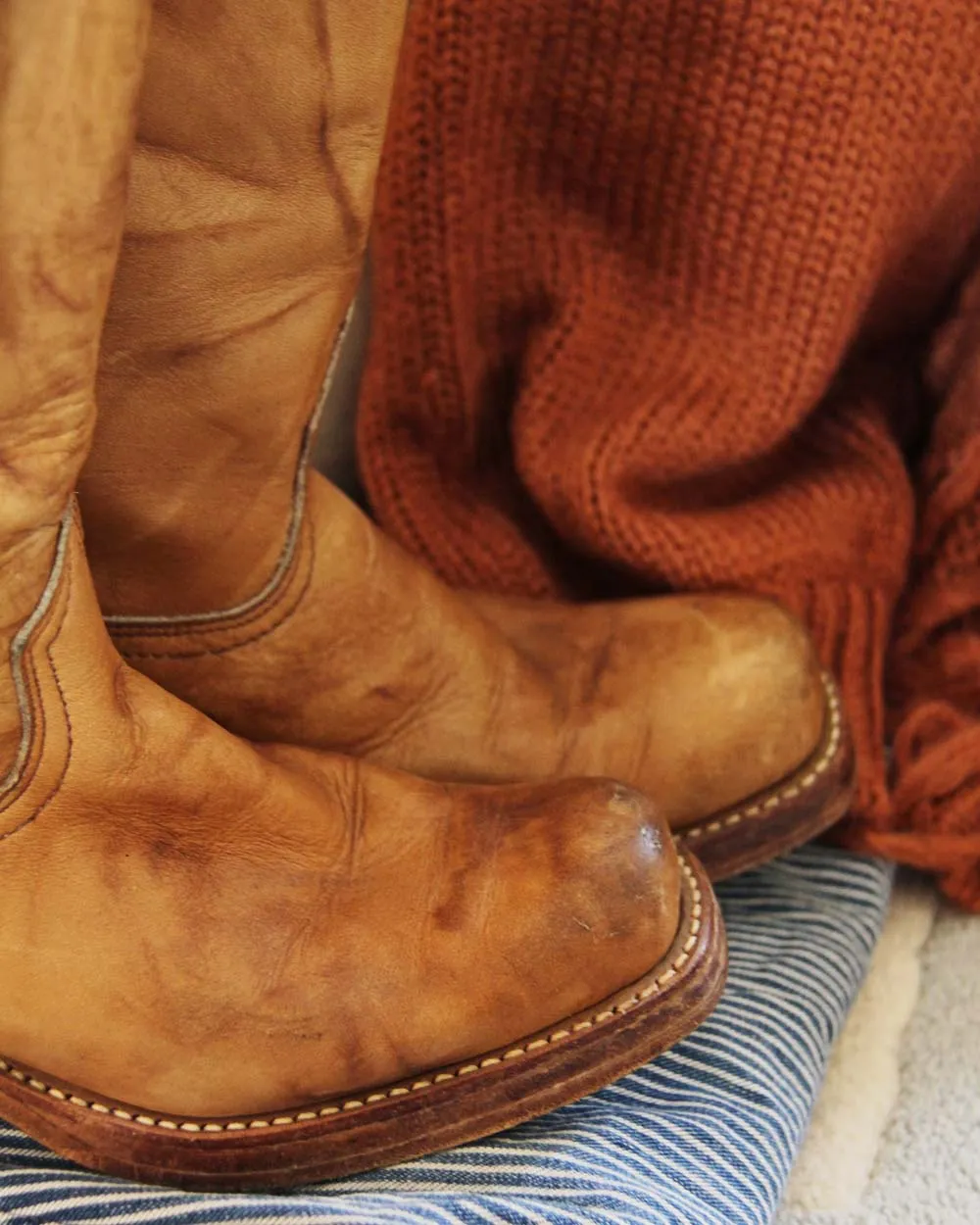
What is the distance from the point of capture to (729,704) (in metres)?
0.72

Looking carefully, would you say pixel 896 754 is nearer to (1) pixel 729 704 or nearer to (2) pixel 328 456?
(1) pixel 729 704

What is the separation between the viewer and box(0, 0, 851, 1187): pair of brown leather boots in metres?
0.48

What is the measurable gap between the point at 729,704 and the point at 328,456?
327 millimetres

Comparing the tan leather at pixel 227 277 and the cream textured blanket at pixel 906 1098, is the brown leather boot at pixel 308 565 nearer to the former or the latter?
the tan leather at pixel 227 277

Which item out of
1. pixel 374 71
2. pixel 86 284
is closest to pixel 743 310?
pixel 374 71

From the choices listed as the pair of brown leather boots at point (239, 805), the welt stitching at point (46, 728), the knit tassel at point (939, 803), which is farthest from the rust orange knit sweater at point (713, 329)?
the welt stitching at point (46, 728)

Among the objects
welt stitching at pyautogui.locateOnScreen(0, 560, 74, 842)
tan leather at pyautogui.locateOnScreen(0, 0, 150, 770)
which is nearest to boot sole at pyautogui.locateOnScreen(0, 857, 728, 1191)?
welt stitching at pyautogui.locateOnScreen(0, 560, 74, 842)

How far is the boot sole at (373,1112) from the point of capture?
532 millimetres

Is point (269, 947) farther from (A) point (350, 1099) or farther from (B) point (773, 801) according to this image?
(B) point (773, 801)

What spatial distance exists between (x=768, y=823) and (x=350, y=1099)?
28 cm

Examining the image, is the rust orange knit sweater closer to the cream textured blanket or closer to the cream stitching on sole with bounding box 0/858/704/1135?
the cream textured blanket

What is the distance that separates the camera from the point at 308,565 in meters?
0.64

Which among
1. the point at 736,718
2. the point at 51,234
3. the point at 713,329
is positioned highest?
the point at 51,234

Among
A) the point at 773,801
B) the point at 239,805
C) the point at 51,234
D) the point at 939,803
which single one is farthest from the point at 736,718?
the point at 51,234
